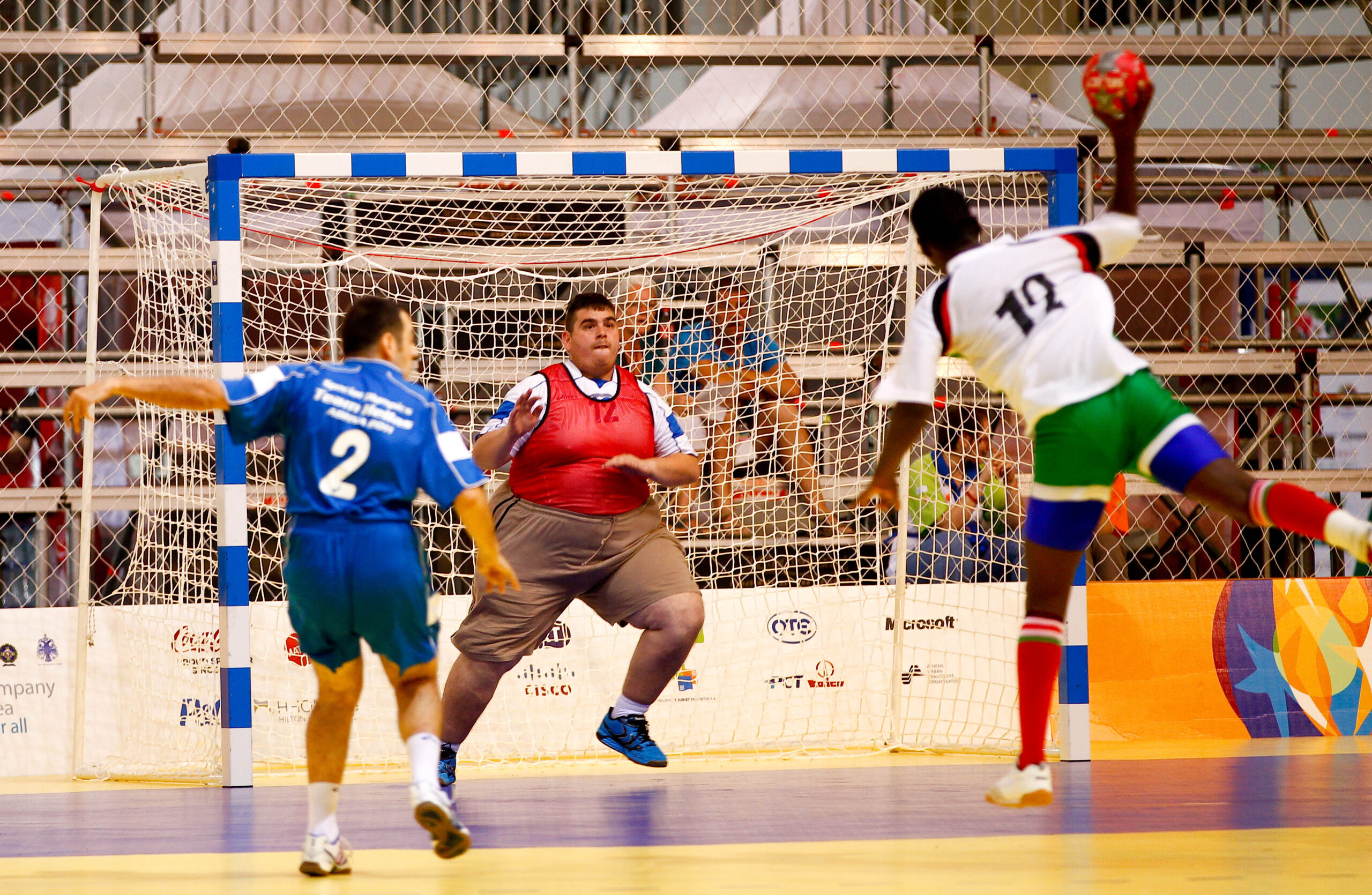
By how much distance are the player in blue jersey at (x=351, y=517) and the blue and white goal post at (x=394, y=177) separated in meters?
2.01

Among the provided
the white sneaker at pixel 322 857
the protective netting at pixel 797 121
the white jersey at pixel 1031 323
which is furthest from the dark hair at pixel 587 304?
the protective netting at pixel 797 121

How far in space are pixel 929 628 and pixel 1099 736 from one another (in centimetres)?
109

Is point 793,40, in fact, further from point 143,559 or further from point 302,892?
point 302,892

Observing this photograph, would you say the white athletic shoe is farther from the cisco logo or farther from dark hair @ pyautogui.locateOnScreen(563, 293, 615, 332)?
the cisco logo

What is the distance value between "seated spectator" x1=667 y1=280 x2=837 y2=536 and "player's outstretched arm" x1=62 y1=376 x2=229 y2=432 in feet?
12.5

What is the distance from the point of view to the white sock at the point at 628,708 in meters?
5.55

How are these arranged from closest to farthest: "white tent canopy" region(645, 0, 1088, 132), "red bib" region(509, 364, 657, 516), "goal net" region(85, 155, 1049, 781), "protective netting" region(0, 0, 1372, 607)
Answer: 1. "red bib" region(509, 364, 657, 516)
2. "goal net" region(85, 155, 1049, 781)
3. "protective netting" region(0, 0, 1372, 607)
4. "white tent canopy" region(645, 0, 1088, 132)

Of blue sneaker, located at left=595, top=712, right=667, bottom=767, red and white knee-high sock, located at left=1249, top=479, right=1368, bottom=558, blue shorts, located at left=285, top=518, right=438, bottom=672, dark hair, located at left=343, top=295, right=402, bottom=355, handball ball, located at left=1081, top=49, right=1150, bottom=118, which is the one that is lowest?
blue sneaker, located at left=595, top=712, right=667, bottom=767

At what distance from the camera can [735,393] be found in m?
7.32

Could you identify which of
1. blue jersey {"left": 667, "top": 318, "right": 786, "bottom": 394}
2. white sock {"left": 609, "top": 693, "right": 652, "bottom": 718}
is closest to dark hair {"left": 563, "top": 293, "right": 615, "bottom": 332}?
blue jersey {"left": 667, "top": 318, "right": 786, "bottom": 394}

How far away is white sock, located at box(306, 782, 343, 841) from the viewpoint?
3.63 meters

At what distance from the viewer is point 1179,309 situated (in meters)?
9.12

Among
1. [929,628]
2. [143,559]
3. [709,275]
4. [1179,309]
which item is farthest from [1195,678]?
[143,559]

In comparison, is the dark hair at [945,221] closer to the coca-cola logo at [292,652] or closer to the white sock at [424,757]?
the white sock at [424,757]
